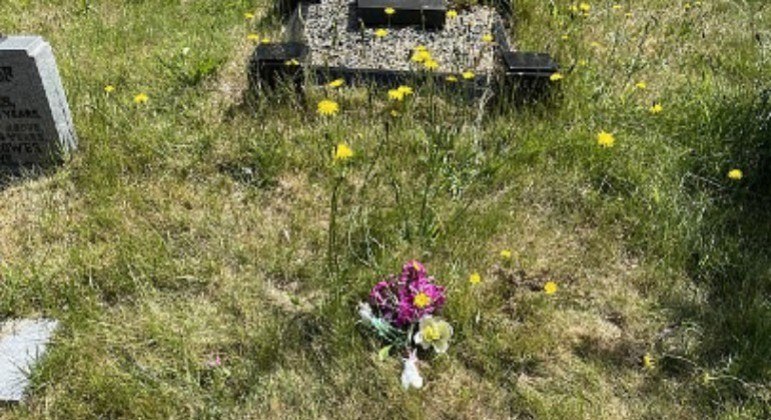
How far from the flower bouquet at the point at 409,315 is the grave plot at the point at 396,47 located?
1407mm

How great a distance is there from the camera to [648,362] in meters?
2.47

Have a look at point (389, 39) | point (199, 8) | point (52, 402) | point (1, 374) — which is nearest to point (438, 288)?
point (52, 402)

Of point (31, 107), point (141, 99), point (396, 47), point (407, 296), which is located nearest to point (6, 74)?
point (31, 107)

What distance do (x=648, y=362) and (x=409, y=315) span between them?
2.82ft

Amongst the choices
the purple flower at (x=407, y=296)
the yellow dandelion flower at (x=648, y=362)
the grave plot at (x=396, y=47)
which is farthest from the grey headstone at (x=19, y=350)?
the yellow dandelion flower at (x=648, y=362)

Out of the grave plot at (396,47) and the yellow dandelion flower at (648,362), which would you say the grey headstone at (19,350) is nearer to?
the grave plot at (396,47)

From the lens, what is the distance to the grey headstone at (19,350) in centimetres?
233

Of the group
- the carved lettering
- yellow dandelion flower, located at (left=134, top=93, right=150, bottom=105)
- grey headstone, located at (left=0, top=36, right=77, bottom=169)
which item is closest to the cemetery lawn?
yellow dandelion flower, located at (left=134, top=93, right=150, bottom=105)

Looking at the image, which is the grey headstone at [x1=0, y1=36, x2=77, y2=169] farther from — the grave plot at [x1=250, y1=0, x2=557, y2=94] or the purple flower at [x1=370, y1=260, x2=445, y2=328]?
the purple flower at [x1=370, y1=260, x2=445, y2=328]

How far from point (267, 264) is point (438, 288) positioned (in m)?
0.74

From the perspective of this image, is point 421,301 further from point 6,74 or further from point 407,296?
point 6,74

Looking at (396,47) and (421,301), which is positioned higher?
(396,47)

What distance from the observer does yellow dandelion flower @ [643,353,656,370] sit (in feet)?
8.09

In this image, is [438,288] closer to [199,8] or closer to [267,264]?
[267,264]
